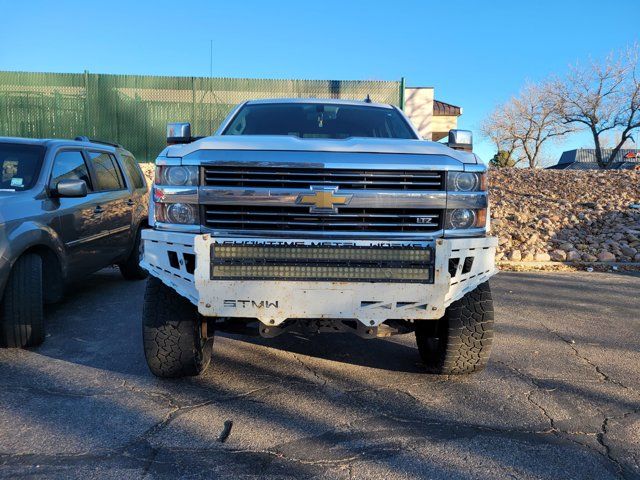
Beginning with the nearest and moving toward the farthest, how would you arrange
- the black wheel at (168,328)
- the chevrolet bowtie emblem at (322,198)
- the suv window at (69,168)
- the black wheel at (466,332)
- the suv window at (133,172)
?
the chevrolet bowtie emblem at (322,198), the black wheel at (168,328), the black wheel at (466,332), the suv window at (69,168), the suv window at (133,172)

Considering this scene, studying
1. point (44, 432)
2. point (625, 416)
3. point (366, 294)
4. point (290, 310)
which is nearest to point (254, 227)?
point (290, 310)

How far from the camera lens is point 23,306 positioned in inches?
166

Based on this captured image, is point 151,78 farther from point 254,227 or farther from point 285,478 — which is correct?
point 285,478

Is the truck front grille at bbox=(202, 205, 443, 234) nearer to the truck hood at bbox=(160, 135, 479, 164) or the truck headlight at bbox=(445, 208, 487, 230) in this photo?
the truck headlight at bbox=(445, 208, 487, 230)

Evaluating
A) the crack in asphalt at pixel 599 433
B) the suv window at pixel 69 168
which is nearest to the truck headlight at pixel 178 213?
the suv window at pixel 69 168

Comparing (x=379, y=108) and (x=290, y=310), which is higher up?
(x=379, y=108)

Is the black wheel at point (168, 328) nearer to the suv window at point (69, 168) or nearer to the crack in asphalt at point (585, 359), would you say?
the suv window at point (69, 168)

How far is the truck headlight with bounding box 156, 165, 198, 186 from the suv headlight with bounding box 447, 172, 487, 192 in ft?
5.22

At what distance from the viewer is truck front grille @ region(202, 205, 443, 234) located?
3227 millimetres

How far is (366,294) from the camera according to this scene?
307 centimetres

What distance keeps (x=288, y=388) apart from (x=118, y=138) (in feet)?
49.9

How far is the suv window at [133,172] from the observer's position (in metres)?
7.08

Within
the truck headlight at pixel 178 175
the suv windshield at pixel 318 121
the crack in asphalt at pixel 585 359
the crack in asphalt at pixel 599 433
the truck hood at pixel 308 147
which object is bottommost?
the crack in asphalt at pixel 599 433

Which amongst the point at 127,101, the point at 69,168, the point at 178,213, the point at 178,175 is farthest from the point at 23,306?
the point at 127,101
